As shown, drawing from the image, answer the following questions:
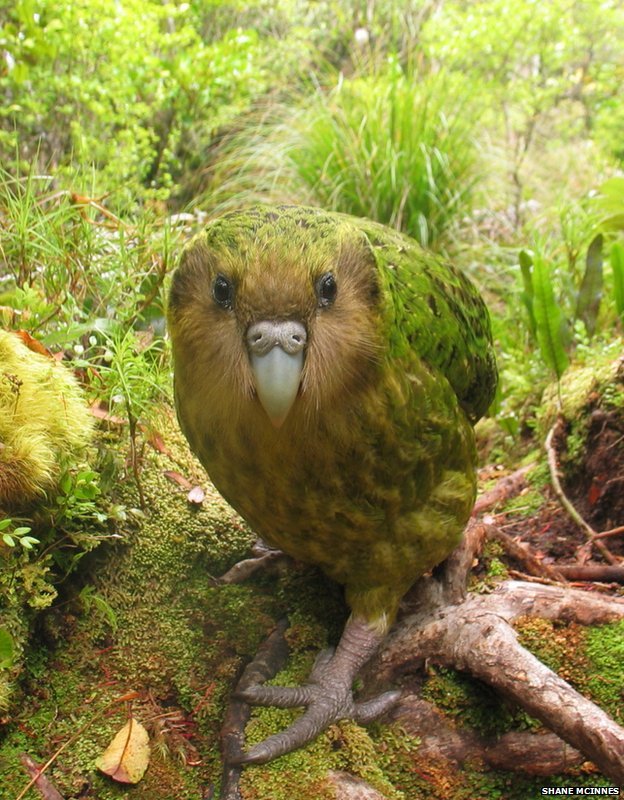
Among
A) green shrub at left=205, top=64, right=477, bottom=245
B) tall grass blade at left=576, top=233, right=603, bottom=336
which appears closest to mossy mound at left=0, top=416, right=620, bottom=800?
tall grass blade at left=576, top=233, right=603, bottom=336

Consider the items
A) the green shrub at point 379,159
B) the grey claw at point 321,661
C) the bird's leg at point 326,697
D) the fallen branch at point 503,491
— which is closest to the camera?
the bird's leg at point 326,697

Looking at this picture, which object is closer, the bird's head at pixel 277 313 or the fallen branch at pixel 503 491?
the bird's head at pixel 277 313

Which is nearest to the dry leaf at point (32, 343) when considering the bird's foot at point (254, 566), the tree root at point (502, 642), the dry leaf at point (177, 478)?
the dry leaf at point (177, 478)

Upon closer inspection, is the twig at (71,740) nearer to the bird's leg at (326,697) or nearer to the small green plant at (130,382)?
the bird's leg at (326,697)

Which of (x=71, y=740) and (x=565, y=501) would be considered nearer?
(x=71, y=740)

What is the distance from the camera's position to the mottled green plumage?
1.74 m

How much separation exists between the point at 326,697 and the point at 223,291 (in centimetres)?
130

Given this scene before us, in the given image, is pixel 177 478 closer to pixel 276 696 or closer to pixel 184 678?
pixel 184 678

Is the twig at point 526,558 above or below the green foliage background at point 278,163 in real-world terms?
below

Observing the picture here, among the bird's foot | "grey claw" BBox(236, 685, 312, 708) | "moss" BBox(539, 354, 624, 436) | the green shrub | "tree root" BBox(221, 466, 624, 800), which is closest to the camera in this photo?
"tree root" BBox(221, 466, 624, 800)

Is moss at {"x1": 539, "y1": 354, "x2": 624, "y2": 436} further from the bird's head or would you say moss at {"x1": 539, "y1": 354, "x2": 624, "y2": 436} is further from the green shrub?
the green shrub

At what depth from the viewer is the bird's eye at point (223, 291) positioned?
1.73m

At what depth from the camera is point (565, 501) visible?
310cm

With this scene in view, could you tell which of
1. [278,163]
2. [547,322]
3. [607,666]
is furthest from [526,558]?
[278,163]
